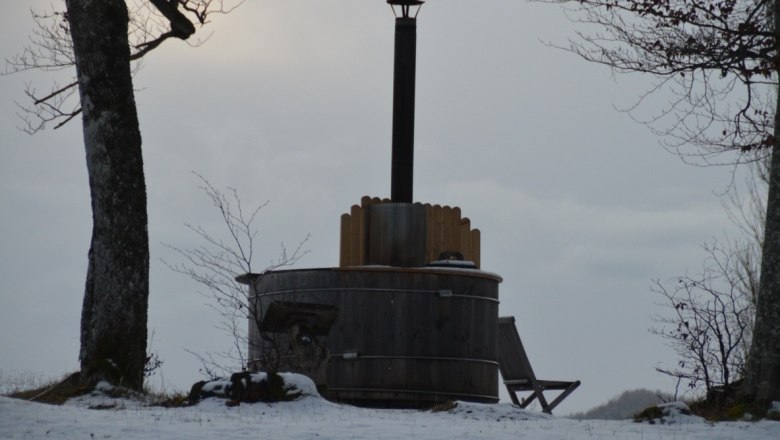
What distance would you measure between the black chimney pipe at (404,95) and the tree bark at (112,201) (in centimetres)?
553

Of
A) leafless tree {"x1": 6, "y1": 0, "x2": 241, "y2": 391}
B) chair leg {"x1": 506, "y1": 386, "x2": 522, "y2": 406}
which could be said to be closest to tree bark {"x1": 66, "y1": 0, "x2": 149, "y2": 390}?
leafless tree {"x1": 6, "y1": 0, "x2": 241, "y2": 391}

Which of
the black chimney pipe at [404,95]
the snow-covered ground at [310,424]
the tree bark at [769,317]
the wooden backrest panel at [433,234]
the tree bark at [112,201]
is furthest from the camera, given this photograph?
the black chimney pipe at [404,95]

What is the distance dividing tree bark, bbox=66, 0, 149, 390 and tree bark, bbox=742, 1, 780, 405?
22.9 feet

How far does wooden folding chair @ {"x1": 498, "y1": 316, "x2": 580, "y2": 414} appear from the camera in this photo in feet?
60.4

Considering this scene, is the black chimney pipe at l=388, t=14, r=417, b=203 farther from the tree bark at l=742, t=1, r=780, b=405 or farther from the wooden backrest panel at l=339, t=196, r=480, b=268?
the tree bark at l=742, t=1, r=780, b=405

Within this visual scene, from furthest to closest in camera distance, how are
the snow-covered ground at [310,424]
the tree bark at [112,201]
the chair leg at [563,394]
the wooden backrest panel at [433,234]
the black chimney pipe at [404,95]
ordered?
the chair leg at [563,394], the black chimney pipe at [404,95], the wooden backrest panel at [433,234], the tree bark at [112,201], the snow-covered ground at [310,424]

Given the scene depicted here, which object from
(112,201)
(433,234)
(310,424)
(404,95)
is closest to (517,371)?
(433,234)

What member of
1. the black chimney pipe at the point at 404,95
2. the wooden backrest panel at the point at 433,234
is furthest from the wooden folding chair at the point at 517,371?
the black chimney pipe at the point at 404,95

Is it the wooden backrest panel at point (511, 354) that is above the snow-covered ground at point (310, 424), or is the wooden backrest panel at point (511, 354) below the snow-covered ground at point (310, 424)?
above

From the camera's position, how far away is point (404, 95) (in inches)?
730

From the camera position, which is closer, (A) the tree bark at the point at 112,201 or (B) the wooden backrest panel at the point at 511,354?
(A) the tree bark at the point at 112,201

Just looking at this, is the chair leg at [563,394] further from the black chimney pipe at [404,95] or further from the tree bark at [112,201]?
the tree bark at [112,201]

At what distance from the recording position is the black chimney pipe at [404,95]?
1836 centimetres

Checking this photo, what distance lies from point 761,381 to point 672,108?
3.57 m
